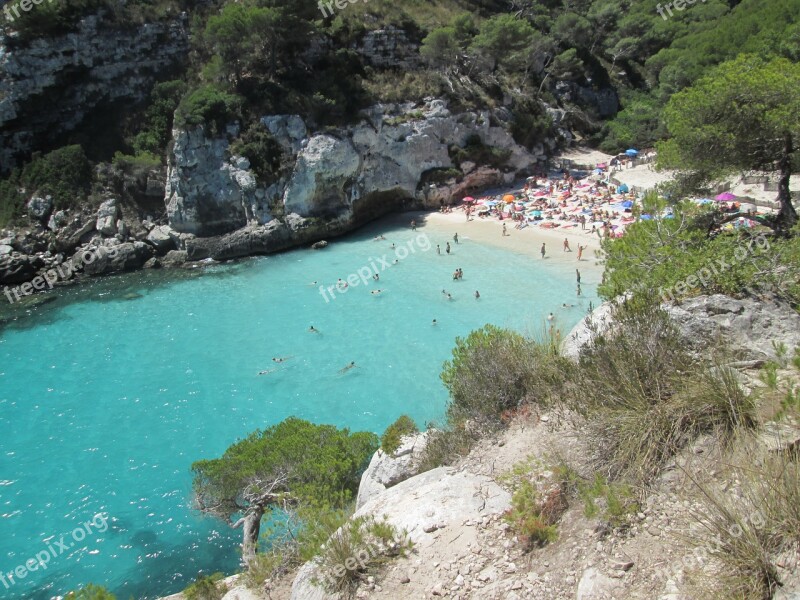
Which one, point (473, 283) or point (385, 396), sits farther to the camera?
point (473, 283)

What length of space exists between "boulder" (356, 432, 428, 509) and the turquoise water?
4.57m

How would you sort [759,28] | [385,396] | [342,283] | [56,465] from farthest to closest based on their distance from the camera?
[759,28], [342,283], [385,396], [56,465]

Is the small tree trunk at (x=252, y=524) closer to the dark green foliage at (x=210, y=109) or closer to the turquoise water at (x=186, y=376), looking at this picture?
the turquoise water at (x=186, y=376)

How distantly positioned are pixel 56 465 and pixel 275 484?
969 cm

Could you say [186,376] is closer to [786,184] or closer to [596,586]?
[596,586]

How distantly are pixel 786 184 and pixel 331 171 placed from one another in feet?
75.0

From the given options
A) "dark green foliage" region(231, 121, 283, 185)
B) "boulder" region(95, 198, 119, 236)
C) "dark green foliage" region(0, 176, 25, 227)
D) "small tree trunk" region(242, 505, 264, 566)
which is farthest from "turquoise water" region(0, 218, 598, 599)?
"dark green foliage" region(0, 176, 25, 227)

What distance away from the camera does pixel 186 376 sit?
62.9 feet

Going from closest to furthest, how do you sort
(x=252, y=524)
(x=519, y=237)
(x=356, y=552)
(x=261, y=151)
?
(x=356, y=552), (x=252, y=524), (x=519, y=237), (x=261, y=151)

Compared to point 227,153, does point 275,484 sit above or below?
below

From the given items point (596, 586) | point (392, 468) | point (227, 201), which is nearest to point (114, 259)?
point (227, 201)

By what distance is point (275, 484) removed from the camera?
9.45m

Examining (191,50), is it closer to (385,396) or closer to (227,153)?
(227,153)

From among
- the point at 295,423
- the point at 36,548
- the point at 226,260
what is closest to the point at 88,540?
the point at 36,548
